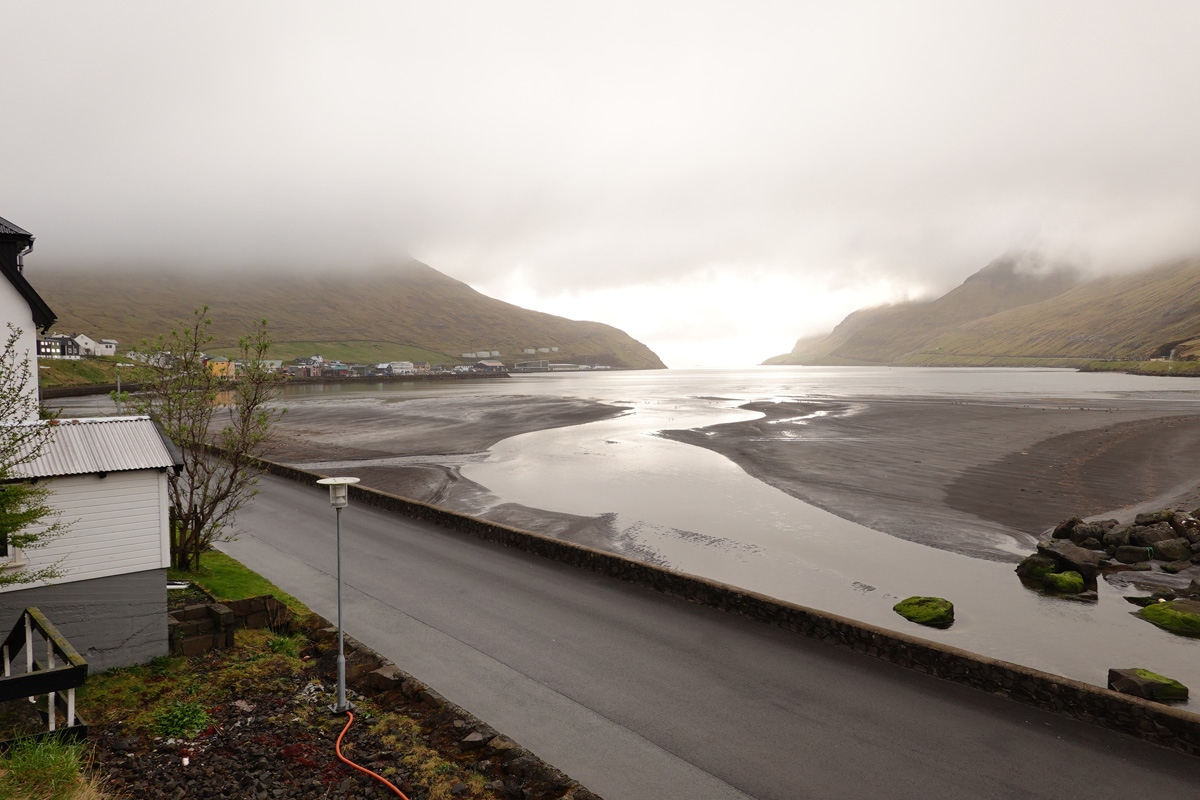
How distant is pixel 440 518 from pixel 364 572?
5432 mm

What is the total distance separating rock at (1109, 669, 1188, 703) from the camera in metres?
11.3

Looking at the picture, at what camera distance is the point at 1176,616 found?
661 inches

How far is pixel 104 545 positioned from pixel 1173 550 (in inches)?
1236

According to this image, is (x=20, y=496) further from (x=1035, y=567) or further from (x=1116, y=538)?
(x=1116, y=538)

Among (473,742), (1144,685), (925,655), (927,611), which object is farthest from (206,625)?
(1144,685)

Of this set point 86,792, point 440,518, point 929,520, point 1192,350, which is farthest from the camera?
point 1192,350

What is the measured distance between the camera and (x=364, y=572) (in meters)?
18.8

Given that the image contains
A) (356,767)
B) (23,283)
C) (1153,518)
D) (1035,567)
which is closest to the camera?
(356,767)

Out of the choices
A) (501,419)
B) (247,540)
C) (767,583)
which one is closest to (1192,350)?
(501,419)

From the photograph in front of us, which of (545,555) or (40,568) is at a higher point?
(40,568)

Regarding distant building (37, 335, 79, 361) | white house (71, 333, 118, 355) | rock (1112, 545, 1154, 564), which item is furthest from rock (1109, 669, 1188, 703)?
white house (71, 333, 118, 355)

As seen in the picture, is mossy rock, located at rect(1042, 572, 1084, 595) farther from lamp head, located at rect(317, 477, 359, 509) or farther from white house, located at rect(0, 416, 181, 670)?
white house, located at rect(0, 416, 181, 670)

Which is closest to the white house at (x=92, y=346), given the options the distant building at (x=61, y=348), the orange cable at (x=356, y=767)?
the distant building at (x=61, y=348)

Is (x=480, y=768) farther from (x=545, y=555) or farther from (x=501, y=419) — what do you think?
(x=501, y=419)
